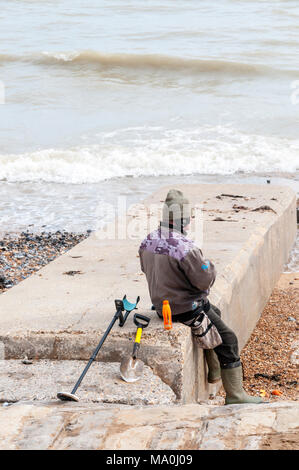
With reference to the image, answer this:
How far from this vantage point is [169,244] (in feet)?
14.4

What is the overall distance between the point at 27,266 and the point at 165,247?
165 inches

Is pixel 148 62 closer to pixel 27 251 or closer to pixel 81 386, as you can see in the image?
pixel 27 251

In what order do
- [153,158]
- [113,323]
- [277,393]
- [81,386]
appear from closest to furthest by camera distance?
[81,386] → [113,323] → [277,393] → [153,158]

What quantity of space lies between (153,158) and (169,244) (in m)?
10.9

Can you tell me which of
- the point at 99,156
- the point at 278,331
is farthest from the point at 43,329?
the point at 99,156

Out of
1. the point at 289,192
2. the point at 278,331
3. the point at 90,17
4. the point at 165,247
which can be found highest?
the point at 90,17

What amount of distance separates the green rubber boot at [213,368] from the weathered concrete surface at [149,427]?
1021mm

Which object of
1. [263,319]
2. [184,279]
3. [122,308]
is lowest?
[263,319]

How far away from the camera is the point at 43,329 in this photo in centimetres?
474

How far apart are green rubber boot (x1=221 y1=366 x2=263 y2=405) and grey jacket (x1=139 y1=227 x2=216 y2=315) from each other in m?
0.62
